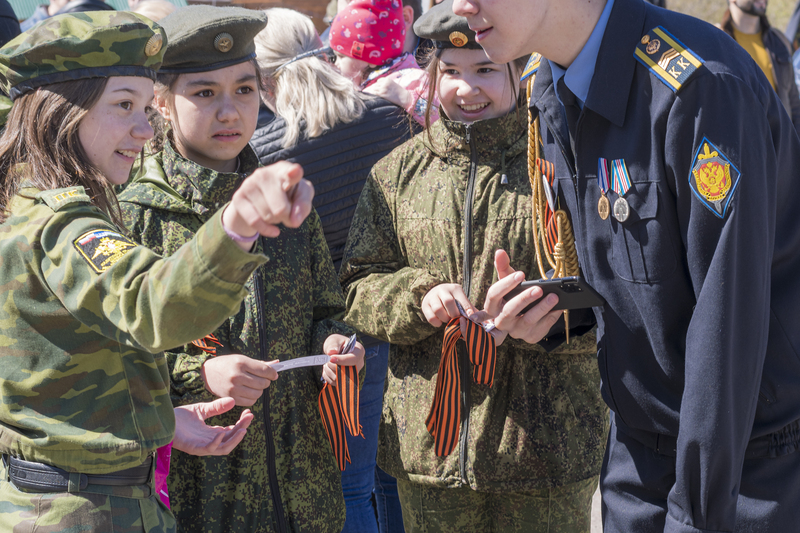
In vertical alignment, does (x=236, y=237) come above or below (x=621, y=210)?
above

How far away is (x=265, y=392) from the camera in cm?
230

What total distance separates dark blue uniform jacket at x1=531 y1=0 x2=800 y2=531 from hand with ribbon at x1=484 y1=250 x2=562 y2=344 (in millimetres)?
155

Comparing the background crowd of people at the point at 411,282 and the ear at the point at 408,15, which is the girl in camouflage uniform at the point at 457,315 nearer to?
the background crowd of people at the point at 411,282

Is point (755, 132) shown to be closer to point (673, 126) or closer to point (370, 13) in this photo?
point (673, 126)

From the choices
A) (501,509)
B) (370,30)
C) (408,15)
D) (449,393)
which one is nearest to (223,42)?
(449,393)

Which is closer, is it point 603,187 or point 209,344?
point 603,187

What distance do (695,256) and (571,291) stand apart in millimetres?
363

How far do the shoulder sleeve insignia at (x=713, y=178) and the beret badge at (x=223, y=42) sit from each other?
4.85 feet

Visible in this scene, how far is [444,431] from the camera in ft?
7.59

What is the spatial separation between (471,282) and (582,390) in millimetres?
481

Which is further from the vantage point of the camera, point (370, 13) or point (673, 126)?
point (370, 13)

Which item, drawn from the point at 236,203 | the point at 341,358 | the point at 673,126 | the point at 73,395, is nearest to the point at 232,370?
the point at 341,358

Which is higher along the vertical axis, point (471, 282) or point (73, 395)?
point (73, 395)

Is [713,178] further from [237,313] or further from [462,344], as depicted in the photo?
[237,313]
